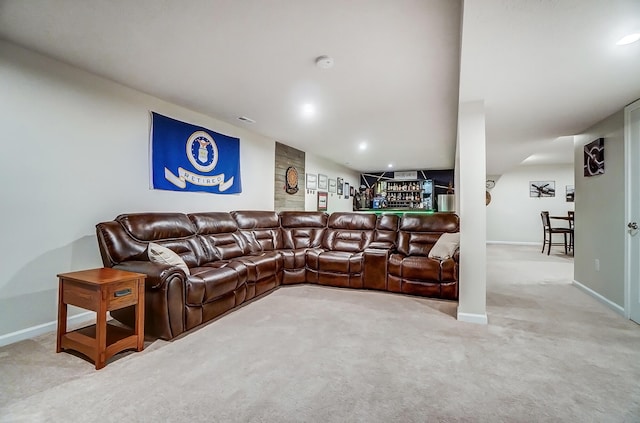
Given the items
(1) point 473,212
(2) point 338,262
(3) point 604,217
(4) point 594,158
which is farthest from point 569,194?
(2) point 338,262

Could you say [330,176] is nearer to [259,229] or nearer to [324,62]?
[259,229]

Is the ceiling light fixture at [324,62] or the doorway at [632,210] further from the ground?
the ceiling light fixture at [324,62]

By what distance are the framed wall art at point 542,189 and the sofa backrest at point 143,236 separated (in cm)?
939

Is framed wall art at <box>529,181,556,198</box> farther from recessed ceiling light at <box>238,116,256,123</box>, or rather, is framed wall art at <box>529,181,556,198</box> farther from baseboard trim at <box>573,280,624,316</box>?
recessed ceiling light at <box>238,116,256,123</box>

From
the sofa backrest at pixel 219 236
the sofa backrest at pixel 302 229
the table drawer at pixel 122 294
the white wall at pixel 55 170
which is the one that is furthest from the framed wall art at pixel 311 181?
the table drawer at pixel 122 294

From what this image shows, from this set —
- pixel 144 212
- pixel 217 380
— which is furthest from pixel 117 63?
pixel 217 380

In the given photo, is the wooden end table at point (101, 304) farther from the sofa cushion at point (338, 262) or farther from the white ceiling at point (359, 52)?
the sofa cushion at point (338, 262)

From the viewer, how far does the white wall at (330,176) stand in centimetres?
661

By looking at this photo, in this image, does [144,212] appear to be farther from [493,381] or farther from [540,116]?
[540,116]

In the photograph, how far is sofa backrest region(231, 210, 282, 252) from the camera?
416 cm

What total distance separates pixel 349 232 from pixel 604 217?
3.14m

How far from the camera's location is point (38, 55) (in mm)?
2414

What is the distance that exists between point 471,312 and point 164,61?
143 inches

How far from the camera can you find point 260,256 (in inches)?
145
